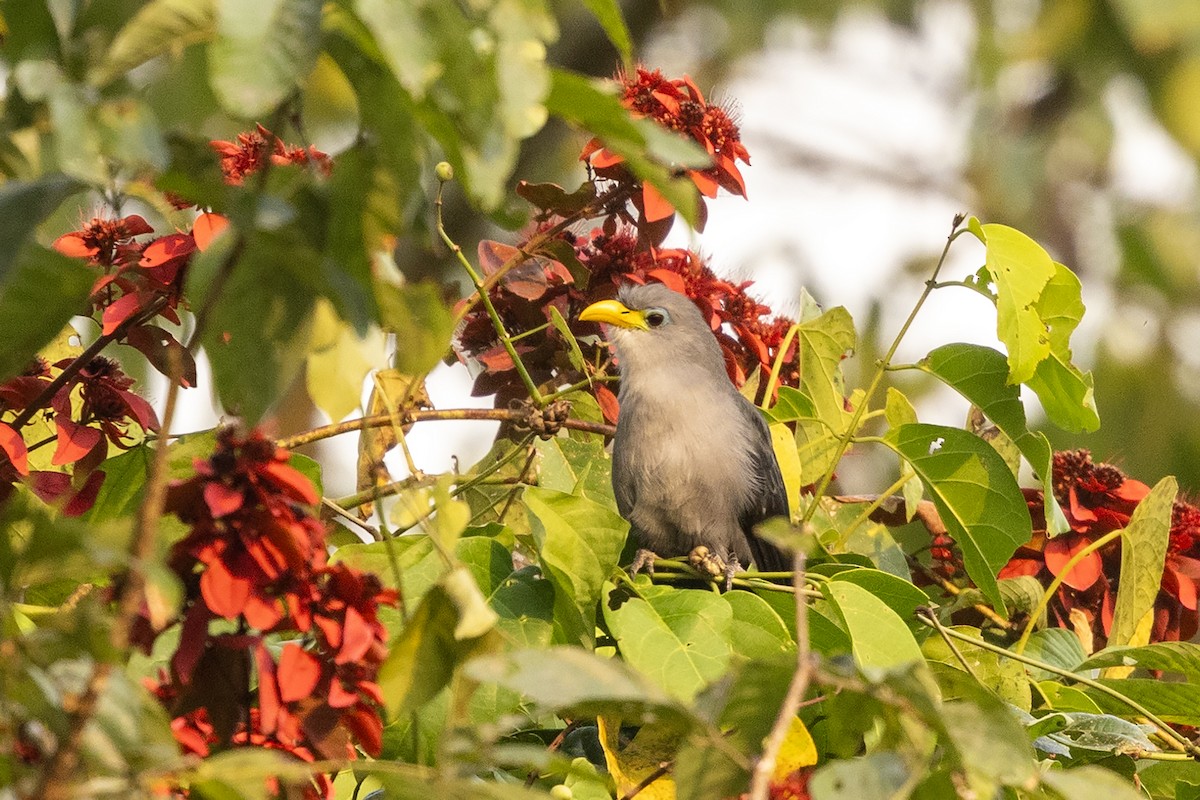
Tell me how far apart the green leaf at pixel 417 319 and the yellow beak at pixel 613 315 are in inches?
76.8

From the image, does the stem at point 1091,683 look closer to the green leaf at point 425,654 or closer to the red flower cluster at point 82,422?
the green leaf at point 425,654

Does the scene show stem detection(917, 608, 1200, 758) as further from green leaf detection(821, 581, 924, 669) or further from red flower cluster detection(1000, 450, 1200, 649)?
red flower cluster detection(1000, 450, 1200, 649)

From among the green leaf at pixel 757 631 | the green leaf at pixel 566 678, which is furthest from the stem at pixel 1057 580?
the green leaf at pixel 566 678

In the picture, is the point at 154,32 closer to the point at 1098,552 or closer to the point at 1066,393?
the point at 1066,393

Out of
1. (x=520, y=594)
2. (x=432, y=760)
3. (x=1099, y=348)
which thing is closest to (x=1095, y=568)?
(x=520, y=594)

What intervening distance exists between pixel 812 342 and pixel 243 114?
2351mm

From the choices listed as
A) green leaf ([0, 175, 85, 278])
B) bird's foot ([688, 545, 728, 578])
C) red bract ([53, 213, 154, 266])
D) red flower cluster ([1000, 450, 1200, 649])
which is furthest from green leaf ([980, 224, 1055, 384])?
green leaf ([0, 175, 85, 278])

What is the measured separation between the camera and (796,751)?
2.17 meters

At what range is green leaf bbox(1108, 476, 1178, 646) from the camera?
3.10 meters

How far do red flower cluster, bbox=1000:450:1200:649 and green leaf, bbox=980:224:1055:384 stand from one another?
0.64 metres

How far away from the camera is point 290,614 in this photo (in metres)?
1.77

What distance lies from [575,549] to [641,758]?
0.41m

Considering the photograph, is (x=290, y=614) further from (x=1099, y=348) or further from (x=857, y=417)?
(x=1099, y=348)

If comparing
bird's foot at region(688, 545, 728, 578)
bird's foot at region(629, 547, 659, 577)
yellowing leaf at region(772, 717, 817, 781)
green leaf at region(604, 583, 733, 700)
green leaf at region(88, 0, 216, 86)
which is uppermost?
green leaf at region(88, 0, 216, 86)
